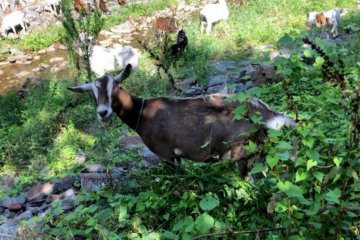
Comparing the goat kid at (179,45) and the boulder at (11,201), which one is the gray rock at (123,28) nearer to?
the goat kid at (179,45)

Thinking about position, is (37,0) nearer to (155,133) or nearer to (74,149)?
(74,149)

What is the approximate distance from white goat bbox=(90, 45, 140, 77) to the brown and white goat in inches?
279

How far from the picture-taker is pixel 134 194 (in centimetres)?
425

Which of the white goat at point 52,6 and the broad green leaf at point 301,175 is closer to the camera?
the broad green leaf at point 301,175

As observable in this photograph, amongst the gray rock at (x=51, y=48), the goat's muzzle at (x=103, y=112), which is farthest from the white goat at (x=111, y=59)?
the goat's muzzle at (x=103, y=112)

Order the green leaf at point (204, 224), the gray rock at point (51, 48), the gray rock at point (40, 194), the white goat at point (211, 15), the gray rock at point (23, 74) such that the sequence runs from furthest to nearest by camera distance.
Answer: the gray rock at point (51, 48)
the gray rock at point (23, 74)
the white goat at point (211, 15)
the gray rock at point (40, 194)
the green leaf at point (204, 224)

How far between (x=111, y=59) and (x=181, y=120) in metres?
8.19

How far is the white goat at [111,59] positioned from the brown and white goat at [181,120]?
707 centimetres

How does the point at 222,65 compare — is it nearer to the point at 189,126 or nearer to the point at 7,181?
the point at 7,181

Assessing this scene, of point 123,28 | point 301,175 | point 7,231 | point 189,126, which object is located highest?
point 301,175

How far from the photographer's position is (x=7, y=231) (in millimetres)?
4887

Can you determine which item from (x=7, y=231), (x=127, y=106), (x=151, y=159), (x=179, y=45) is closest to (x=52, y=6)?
(x=179, y=45)

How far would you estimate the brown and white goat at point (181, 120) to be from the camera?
16.5 feet

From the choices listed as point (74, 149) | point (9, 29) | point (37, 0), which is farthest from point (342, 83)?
point (37, 0)
